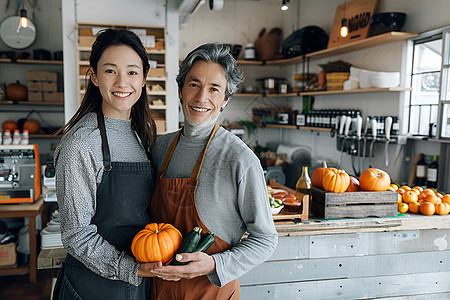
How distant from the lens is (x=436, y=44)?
411 centimetres

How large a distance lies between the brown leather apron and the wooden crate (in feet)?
3.37

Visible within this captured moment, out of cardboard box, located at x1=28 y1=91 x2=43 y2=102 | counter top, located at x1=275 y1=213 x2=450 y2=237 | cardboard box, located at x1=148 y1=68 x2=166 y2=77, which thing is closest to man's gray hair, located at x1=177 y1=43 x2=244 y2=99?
counter top, located at x1=275 y1=213 x2=450 y2=237

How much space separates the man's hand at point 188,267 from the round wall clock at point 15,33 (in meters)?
5.85

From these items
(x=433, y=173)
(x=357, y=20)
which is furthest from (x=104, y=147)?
(x=357, y=20)

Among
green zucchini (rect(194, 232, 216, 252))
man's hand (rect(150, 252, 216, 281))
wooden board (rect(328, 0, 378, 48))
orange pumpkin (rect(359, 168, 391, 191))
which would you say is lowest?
man's hand (rect(150, 252, 216, 281))

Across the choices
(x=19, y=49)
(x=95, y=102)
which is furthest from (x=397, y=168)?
(x=19, y=49)

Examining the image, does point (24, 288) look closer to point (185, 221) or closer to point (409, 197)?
point (185, 221)

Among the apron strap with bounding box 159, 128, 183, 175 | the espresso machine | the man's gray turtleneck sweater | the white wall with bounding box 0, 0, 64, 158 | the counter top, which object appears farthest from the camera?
the white wall with bounding box 0, 0, 64, 158

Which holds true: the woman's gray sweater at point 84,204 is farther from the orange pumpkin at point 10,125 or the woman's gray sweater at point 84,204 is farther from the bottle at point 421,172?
the orange pumpkin at point 10,125

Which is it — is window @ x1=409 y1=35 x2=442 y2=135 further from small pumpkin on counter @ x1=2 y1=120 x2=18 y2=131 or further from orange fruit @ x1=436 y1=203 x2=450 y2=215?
small pumpkin on counter @ x1=2 y1=120 x2=18 y2=131

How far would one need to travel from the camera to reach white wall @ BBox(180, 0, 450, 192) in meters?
4.24

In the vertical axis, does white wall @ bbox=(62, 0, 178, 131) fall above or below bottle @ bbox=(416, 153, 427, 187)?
above

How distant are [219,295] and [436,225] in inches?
69.4

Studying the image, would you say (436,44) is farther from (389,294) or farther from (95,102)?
(95,102)
